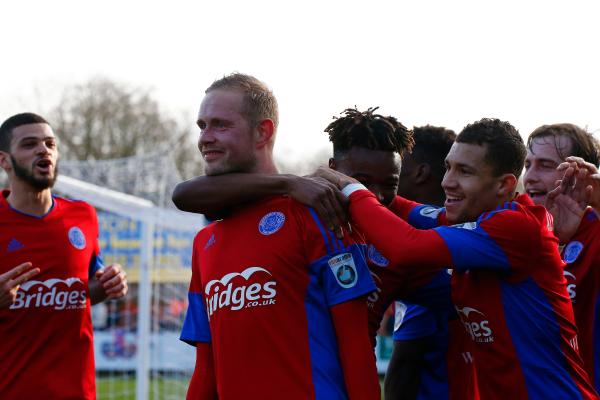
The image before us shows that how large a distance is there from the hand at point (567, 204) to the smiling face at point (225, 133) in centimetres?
182

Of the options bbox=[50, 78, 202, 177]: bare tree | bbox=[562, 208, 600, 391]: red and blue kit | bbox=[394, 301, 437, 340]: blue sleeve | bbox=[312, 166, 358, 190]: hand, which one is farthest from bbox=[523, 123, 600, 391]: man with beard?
bbox=[50, 78, 202, 177]: bare tree

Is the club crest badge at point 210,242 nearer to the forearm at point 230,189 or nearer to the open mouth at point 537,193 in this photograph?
the forearm at point 230,189

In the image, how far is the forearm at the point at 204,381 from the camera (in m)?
4.07

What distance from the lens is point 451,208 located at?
431 cm

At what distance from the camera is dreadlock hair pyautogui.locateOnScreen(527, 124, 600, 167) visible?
17.1ft

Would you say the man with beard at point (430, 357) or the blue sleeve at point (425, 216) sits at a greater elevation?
the blue sleeve at point (425, 216)

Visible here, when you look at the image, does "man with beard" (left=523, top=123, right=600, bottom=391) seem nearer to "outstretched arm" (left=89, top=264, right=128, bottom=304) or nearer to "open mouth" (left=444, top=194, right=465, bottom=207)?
"open mouth" (left=444, top=194, right=465, bottom=207)

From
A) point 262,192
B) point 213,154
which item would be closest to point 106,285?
point 213,154

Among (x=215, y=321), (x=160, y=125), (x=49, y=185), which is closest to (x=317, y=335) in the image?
(x=215, y=321)

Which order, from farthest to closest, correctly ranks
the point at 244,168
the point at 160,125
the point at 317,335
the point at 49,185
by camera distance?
1. the point at 160,125
2. the point at 49,185
3. the point at 244,168
4. the point at 317,335

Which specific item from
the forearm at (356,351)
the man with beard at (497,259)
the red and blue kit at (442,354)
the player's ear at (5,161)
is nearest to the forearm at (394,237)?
the man with beard at (497,259)

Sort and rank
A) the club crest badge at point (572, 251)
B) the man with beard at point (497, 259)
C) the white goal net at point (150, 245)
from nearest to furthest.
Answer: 1. the man with beard at point (497, 259)
2. the club crest badge at point (572, 251)
3. the white goal net at point (150, 245)

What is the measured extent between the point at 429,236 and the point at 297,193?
2.02ft

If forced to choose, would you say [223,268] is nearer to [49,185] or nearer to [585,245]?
[585,245]
